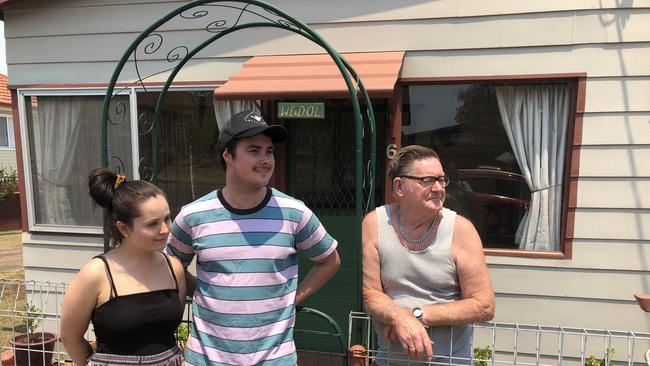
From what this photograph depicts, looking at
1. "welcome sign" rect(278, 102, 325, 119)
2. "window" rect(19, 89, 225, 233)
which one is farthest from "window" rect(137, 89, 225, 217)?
"welcome sign" rect(278, 102, 325, 119)

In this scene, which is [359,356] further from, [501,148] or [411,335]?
[501,148]

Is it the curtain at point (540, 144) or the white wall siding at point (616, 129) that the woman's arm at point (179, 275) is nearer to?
the curtain at point (540, 144)

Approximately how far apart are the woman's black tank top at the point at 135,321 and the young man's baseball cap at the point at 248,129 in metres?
0.54

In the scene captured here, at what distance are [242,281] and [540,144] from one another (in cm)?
237

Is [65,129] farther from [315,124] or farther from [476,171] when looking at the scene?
[476,171]

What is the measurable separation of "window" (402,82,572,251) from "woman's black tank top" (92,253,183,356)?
2172 millimetres

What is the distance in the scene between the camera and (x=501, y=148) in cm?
309

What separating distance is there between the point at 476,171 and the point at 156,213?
2.32 meters

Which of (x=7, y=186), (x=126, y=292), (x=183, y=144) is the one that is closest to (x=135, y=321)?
(x=126, y=292)

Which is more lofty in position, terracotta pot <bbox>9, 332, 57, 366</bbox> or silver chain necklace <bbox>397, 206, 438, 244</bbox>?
silver chain necklace <bbox>397, 206, 438, 244</bbox>

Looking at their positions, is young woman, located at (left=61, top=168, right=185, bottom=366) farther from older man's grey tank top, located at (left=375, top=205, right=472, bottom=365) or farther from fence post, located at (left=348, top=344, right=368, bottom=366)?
older man's grey tank top, located at (left=375, top=205, right=472, bottom=365)

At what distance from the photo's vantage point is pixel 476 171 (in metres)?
3.14

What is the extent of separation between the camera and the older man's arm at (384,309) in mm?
1412

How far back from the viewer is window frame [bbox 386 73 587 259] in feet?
9.46
